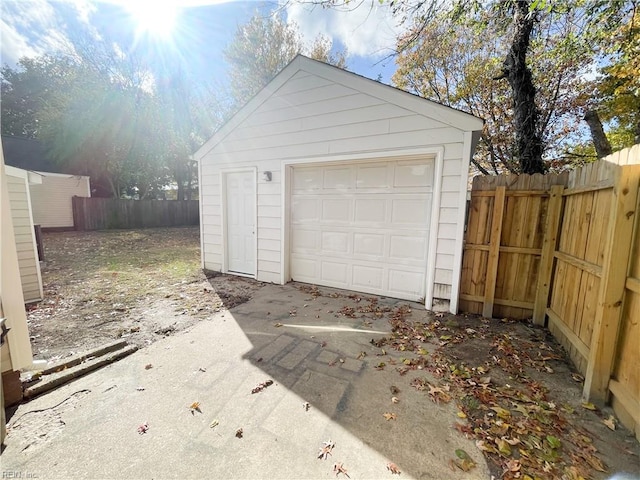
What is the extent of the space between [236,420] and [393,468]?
1.11m

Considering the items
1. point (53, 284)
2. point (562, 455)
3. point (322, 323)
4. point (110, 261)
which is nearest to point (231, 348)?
point (322, 323)

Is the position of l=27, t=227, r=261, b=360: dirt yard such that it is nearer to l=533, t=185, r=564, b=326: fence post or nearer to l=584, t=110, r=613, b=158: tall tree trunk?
l=533, t=185, r=564, b=326: fence post

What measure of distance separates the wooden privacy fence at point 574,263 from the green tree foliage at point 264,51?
12.5 metres

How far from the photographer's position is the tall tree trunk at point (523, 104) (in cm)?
551

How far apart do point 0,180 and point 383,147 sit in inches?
161

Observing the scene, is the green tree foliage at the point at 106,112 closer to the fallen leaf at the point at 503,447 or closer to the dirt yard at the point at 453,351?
the dirt yard at the point at 453,351

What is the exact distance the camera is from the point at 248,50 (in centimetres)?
1303

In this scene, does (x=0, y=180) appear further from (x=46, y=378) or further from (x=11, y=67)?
(x=11, y=67)

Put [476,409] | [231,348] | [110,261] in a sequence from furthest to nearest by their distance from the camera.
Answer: [110,261] → [231,348] → [476,409]

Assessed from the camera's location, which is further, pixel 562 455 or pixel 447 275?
pixel 447 275

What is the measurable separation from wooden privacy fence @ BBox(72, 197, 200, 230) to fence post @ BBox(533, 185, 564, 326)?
56.1 feet

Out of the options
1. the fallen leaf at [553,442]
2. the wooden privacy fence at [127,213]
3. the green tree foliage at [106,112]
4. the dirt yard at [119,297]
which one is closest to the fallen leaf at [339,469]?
the fallen leaf at [553,442]

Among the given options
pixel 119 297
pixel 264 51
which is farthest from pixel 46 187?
pixel 119 297

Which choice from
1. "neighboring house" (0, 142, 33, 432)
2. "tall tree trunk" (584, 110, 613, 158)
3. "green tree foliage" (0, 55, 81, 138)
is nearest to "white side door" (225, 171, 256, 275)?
"neighboring house" (0, 142, 33, 432)
